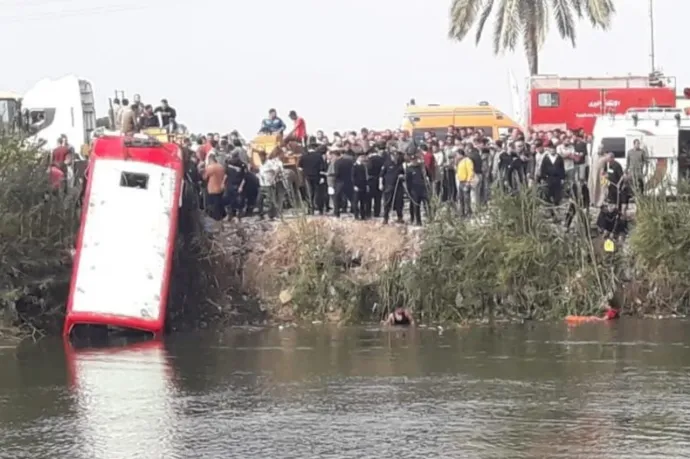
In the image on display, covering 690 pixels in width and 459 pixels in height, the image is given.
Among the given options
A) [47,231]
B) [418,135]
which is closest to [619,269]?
[47,231]

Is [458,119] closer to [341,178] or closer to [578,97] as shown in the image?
[578,97]

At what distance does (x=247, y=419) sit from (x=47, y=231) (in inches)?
370

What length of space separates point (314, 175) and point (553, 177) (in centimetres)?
458

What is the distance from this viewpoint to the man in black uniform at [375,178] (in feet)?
83.5

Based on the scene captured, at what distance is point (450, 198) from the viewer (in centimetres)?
2578

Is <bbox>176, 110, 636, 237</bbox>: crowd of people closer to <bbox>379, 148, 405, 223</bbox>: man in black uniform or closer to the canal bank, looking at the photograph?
<bbox>379, 148, 405, 223</bbox>: man in black uniform

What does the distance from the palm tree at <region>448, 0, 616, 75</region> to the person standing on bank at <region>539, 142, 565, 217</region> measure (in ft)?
55.8

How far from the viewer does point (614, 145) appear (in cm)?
2848

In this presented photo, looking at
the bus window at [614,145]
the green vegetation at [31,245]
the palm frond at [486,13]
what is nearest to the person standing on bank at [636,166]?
the bus window at [614,145]

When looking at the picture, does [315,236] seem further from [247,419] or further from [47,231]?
[247,419]

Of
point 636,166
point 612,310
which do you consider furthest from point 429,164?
point 612,310

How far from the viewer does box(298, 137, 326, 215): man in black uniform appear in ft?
84.6

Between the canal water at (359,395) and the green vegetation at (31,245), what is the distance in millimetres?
1291

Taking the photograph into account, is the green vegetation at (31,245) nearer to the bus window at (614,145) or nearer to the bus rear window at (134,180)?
the bus rear window at (134,180)
